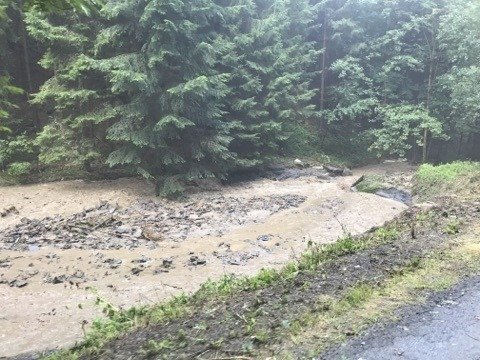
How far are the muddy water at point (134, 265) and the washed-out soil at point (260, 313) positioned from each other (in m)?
1.02

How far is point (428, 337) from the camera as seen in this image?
2893 millimetres

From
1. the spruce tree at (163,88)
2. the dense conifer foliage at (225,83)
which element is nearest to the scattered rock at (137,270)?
the dense conifer foliage at (225,83)

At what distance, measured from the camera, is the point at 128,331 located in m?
3.64

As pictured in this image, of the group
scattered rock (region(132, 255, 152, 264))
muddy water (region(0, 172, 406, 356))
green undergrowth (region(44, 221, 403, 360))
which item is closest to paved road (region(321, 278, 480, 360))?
green undergrowth (region(44, 221, 403, 360))

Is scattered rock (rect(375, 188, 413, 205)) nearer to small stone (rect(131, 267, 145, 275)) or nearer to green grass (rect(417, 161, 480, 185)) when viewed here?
green grass (rect(417, 161, 480, 185))

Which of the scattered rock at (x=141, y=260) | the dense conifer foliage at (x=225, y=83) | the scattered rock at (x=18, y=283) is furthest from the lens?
the dense conifer foliage at (x=225, y=83)

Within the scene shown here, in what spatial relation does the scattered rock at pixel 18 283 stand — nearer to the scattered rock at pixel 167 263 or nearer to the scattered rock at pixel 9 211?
the scattered rock at pixel 167 263

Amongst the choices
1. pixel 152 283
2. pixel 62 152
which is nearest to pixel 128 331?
pixel 152 283

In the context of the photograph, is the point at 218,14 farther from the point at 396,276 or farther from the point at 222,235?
the point at 396,276

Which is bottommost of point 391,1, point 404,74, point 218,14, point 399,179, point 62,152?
point 399,179

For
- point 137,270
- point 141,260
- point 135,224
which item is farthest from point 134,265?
point 135,224

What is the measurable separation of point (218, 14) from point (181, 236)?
10990 millimetres

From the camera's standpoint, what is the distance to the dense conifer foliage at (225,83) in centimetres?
1498

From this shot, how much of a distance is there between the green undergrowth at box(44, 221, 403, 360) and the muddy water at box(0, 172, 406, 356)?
0.34m
